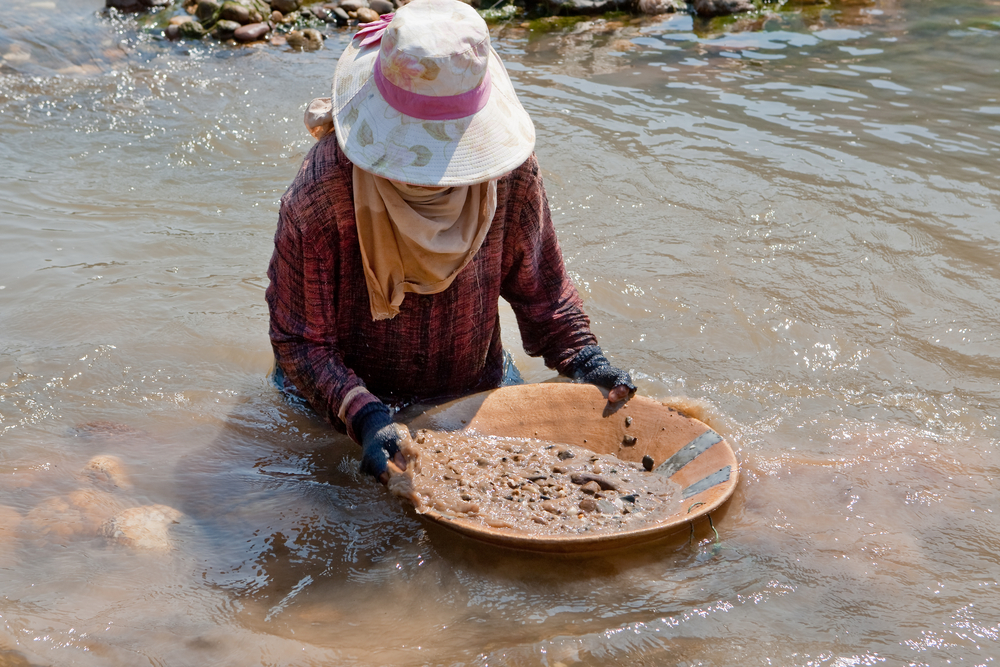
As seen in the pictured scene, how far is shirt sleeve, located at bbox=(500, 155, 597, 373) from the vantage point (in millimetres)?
2697

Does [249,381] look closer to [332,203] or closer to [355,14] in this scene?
[332,203]

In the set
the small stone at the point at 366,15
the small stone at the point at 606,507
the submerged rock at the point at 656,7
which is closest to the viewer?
the small stone at the point at 606,507

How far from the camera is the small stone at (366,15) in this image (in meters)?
9.04

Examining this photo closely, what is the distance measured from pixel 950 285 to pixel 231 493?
3.51 m

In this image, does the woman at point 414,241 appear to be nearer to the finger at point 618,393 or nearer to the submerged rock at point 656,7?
the finger at point 618,393

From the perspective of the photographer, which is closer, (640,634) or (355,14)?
(640,634)

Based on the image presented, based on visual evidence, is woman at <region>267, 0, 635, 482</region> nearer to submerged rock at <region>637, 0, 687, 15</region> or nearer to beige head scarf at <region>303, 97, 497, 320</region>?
beige head scarf at <region>303, 97, 497, 320</region>

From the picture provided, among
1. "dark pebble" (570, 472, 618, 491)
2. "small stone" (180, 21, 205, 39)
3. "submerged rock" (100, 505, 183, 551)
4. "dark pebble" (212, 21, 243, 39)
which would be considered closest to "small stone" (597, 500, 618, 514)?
"dark pebble" (570, 472, 618, 491)

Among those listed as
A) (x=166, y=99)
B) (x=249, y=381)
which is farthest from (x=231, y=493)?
(x=166, y=99)

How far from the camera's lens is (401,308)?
2.59 metres

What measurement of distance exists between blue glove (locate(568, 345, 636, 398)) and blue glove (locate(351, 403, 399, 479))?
69 cm

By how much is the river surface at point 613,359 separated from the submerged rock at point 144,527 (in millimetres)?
43

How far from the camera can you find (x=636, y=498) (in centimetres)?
244

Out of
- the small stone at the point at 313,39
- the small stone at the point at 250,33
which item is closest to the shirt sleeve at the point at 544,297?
the small stone at the point at 313,39
